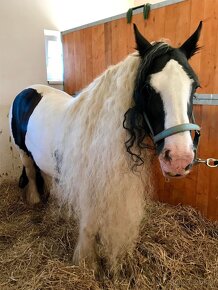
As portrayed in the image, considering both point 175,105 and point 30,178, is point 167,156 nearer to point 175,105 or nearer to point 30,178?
point 175,105

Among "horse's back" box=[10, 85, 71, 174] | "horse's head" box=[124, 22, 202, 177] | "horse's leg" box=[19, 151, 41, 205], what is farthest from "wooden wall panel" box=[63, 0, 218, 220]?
"horse's leg" box=[19, 151, 41, 205]

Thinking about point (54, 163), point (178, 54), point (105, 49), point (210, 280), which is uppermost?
point (105, 49)

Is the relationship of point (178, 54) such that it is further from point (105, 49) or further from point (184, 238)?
point (105, 49)

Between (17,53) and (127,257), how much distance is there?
1.79 metres

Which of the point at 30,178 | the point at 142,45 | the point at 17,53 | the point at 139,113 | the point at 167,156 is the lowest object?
the point at 30,178

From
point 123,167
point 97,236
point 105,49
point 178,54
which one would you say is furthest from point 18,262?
point 105,49

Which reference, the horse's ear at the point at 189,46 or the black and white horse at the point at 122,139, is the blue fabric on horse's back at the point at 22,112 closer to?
the black and white horse at the point at 122,139

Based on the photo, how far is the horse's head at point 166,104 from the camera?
0.77m

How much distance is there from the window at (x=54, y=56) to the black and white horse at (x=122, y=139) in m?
1.13

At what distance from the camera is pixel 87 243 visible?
3.68ft

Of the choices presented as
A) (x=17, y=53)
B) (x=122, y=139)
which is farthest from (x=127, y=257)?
(x=17, y=53)

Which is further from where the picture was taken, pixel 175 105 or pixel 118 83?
pixel 118 83

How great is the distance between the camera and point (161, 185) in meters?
1.74

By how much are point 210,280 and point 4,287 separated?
0.89 metres
